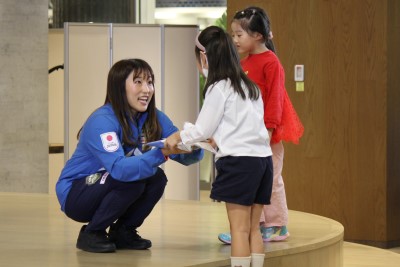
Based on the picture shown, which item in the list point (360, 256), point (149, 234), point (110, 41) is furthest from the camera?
point (110, 41)

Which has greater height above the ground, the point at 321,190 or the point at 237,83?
the point at 237,83

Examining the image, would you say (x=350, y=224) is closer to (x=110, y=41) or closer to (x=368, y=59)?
(x=368, y=59)

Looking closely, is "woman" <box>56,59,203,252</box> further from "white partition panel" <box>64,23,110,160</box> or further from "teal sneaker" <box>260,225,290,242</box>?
"white partition panel" <box>64,23,110,160</box>

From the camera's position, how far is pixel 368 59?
235 inches

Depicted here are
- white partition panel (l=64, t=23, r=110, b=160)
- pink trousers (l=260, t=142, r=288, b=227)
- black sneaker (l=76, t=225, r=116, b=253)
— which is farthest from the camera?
white partition panel (l=64, t=23, r=110, b=160)

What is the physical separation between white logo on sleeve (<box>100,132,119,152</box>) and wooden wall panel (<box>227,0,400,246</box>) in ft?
9.23

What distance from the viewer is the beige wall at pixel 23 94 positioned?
7.02 metres

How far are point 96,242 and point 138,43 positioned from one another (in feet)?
10.9

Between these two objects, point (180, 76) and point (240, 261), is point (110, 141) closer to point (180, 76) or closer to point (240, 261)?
point (240, 261)

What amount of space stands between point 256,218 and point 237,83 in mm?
517

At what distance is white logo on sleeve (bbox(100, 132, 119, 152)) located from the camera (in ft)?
11.5

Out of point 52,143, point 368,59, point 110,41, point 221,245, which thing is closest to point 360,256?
point 368,59

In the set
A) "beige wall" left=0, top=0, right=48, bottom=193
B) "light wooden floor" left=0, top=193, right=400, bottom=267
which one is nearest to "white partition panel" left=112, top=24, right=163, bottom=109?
"beige wall" left=0, top=0, right=48, bottom=193

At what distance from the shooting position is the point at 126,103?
3.64m
